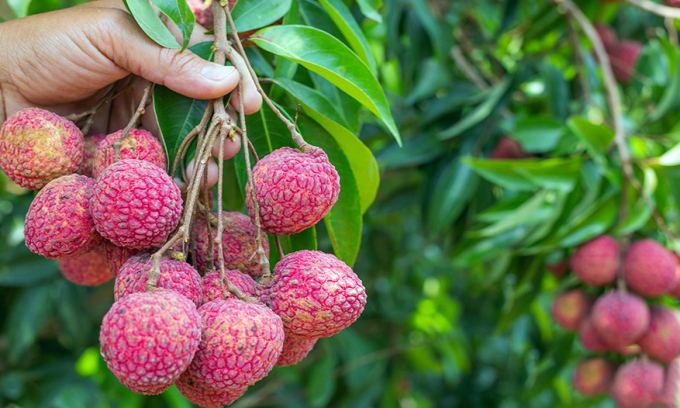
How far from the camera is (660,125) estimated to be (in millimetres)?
1864

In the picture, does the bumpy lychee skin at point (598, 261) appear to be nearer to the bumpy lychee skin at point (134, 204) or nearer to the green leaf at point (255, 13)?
the green leaf at point (255, 13)

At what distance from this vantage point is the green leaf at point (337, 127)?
81 cm

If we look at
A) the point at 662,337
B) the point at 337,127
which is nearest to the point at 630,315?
the point at 662,337

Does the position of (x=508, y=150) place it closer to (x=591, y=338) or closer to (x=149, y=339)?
(x=591, y=338)

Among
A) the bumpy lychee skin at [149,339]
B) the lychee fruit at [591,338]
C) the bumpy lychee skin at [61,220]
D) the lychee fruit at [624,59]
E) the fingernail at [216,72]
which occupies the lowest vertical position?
the lychee fruit at [591,338]

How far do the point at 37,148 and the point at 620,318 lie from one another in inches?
51.5

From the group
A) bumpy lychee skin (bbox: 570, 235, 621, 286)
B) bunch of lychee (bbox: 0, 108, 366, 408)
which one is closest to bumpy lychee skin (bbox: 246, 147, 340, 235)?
bunch of lychee (bbox: 0, 108, 366, 408)

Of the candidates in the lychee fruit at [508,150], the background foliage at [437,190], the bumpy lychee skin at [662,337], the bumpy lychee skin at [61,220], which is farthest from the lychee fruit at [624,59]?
the bumpy lychee skin at [61,220]

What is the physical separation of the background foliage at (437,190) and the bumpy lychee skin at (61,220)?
0.15 metres

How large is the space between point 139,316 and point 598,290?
1.37 m

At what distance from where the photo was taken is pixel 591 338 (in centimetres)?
150

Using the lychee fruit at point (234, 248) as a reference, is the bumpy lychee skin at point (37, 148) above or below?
above

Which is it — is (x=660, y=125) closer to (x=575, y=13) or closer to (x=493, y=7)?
(x=575, y=13)

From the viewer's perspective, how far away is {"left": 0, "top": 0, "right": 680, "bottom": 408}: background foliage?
0.97 meters
